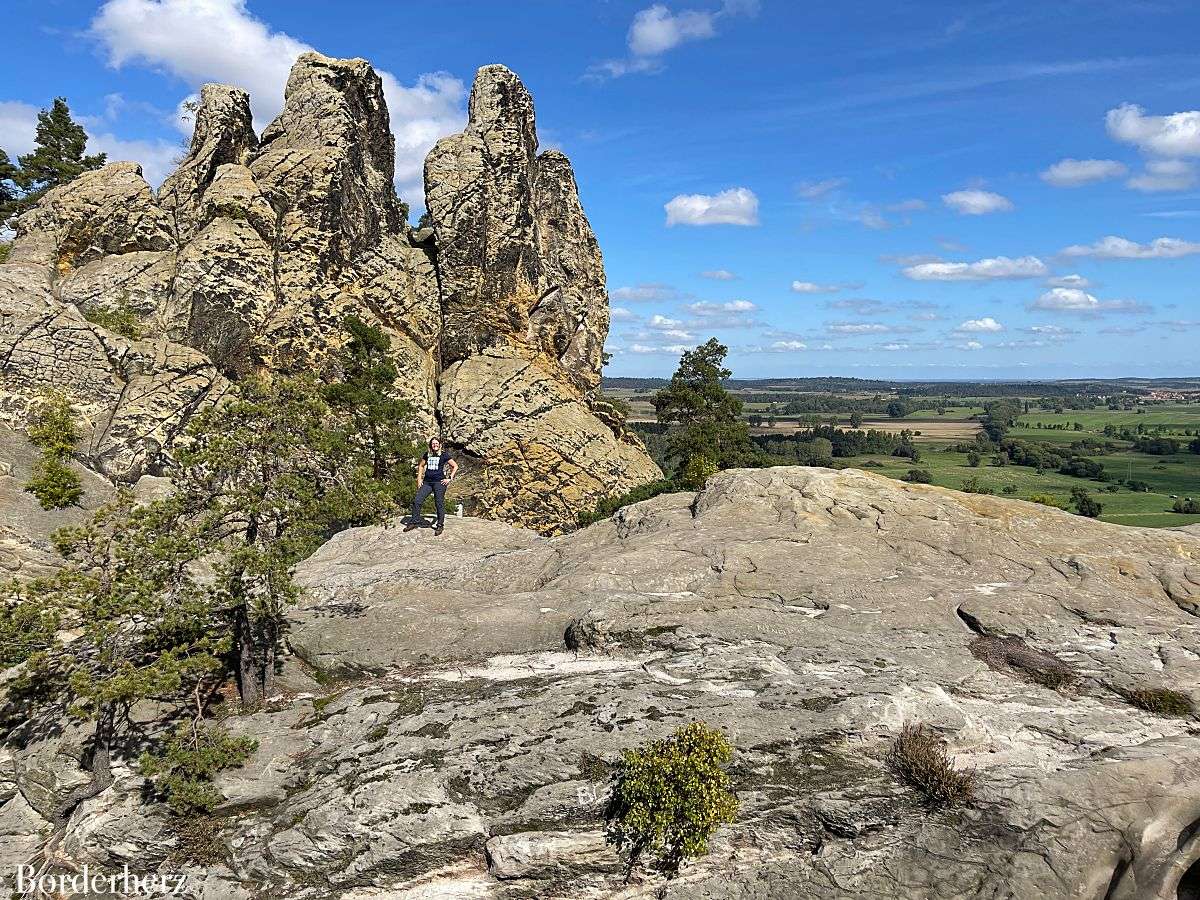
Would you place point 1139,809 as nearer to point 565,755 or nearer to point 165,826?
point 565,755

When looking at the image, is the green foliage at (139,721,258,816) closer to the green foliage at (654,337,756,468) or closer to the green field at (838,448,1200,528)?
the green foliage at (654,337,756,468)

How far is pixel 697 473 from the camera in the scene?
162ft

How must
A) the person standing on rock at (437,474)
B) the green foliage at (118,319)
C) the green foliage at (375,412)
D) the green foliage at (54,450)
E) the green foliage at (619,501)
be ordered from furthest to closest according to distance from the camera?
the green foliage at (619,501)
the green foliage at (118,319)
the green foliage at (375,412)
the green foliage at (54,450)
the person standing on rock at (437,474)

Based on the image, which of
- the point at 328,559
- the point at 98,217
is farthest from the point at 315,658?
the point at 98,217

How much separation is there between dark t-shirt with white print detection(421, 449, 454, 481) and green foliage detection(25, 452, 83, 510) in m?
27.2

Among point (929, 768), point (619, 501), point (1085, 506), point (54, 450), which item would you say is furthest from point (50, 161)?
point (1085, 506)

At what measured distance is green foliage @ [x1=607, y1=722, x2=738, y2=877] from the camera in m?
13.4

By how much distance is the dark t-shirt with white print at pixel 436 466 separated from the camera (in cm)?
2667

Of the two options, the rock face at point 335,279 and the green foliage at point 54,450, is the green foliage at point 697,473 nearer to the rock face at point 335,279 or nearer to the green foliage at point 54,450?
the rock face at point 335,279

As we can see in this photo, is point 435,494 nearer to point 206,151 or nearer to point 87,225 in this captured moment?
point 87,225

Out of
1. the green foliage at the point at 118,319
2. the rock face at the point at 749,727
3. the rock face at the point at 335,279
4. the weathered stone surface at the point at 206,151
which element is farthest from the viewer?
the weathered stone surface at the point at 206,151

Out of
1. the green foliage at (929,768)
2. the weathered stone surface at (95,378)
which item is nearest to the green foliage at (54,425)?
the weathered stone surface at (95,378)

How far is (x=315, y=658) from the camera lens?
2023 cm

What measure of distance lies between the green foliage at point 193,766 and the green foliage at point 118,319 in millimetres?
49092
